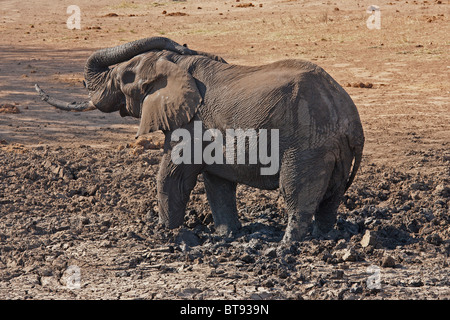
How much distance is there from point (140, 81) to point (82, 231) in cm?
157

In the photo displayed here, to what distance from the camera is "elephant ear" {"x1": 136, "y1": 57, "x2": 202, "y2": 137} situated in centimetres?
668

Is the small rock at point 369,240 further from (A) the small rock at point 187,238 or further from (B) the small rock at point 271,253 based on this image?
(A) the small rock at point 187,238

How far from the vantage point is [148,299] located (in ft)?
18.9

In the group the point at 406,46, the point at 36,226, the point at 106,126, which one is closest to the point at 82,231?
the point at 36,226

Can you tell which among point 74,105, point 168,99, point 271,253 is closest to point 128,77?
point 168,99

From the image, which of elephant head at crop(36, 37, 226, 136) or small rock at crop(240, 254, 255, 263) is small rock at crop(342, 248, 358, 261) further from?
elephant head at crop(36, 37, 226, 136)

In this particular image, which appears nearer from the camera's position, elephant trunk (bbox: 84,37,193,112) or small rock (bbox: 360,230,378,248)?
small rock (bbox: 360,230,378,248)

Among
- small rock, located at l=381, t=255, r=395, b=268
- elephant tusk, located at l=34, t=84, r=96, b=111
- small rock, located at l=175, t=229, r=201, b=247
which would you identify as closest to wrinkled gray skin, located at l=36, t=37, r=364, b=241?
elephant tusk, located at l=34, t=84, r=96, b=111

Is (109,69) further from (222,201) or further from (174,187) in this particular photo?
(222,201)

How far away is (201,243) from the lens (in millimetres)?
6910

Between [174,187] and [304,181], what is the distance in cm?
131

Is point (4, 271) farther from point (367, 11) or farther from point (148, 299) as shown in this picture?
point (367, 11)

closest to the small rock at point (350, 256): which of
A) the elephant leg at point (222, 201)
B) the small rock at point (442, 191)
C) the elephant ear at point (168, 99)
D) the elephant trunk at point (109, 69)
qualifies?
the elephant leg at point (222, 201)

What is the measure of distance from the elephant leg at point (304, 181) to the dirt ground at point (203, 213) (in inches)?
12.5
